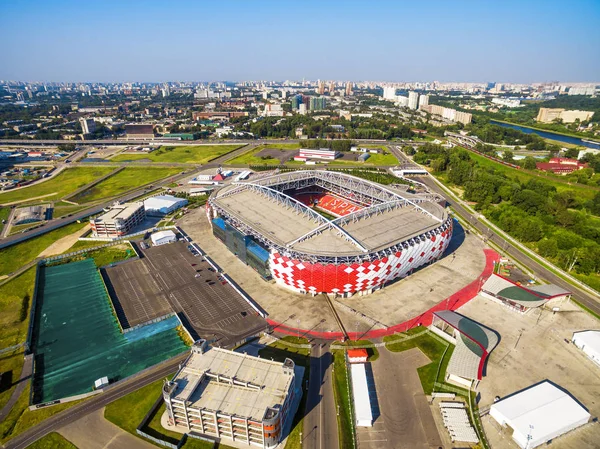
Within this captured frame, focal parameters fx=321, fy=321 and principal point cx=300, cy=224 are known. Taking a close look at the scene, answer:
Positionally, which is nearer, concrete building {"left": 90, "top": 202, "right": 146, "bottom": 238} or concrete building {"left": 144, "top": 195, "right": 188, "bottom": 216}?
concrete building {"left": 90, "top": 202, "right": 146, "bottom": 238}

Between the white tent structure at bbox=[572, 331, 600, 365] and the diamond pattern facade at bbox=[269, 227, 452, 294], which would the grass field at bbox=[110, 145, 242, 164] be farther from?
the white tent structure at bbox=[572, 331, 600, 365]

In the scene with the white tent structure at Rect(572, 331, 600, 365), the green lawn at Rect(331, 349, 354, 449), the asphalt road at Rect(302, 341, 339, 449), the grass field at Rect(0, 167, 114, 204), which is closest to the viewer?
the asphalt road at Rect(302, 341, 339, 449)

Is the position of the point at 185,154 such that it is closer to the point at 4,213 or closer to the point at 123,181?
the point at 123,181

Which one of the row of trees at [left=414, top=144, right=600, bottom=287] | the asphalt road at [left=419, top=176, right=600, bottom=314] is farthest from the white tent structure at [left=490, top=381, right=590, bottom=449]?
the row of trees at [left=414, top=144, right=600, bottom=287]

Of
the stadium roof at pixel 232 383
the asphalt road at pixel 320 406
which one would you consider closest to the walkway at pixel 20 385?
the stadium roof at pixel 232 383

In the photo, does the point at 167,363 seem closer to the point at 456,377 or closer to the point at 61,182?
the point at 456,377

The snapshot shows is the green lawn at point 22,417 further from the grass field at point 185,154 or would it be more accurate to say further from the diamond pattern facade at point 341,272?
the grass field at point 185,154
